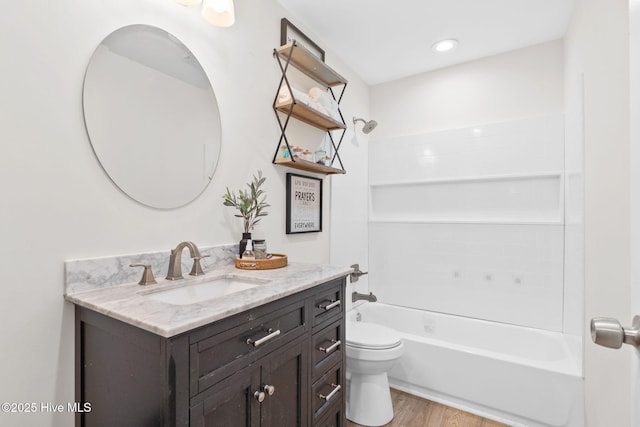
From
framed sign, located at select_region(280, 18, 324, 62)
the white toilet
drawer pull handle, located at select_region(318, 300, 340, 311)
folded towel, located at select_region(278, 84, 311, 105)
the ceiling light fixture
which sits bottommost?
the white toilet

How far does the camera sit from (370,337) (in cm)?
202

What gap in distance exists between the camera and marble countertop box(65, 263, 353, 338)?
2.48ft

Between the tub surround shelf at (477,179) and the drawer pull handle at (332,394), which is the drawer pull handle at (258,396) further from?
the tub surround shelf at (477,179)

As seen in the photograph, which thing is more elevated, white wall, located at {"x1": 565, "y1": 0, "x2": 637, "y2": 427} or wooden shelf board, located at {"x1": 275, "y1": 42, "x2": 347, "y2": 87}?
wooden shelf board, located at {"x1": 275, "y1": 42, "x2": 347, "y2": 87}

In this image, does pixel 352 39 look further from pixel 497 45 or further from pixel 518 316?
pixel 518 316

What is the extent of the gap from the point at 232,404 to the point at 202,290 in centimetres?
48

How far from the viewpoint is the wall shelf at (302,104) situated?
1797 mm

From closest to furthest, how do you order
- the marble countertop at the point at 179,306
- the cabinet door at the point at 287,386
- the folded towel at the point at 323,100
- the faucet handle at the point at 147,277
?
the marble countertop at the point at 179,306, the cabinet door at the point at 287,386, the faucet handle at the point at 147,277, the folded towel at the point at 323,100

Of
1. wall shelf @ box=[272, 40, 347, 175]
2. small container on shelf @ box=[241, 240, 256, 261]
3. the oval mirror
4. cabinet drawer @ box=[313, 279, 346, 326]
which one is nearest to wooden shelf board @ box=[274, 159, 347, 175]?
wall shelf @ box=[272, 40, 347, 175]

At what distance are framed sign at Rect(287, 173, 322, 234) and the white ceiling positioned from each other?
104 cm

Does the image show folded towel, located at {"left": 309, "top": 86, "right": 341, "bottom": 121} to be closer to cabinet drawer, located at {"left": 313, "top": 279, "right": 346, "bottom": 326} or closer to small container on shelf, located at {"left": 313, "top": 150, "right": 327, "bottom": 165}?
small container on shelf, located at {"left": 313, "top": 150, "right": 327, "bottom": 165}

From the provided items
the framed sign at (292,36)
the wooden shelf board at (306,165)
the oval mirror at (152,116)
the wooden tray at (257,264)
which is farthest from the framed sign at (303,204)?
the framed sign at (292,36)

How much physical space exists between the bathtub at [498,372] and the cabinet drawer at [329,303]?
1037 millimetres

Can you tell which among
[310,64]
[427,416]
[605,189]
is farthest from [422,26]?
[427,416]
